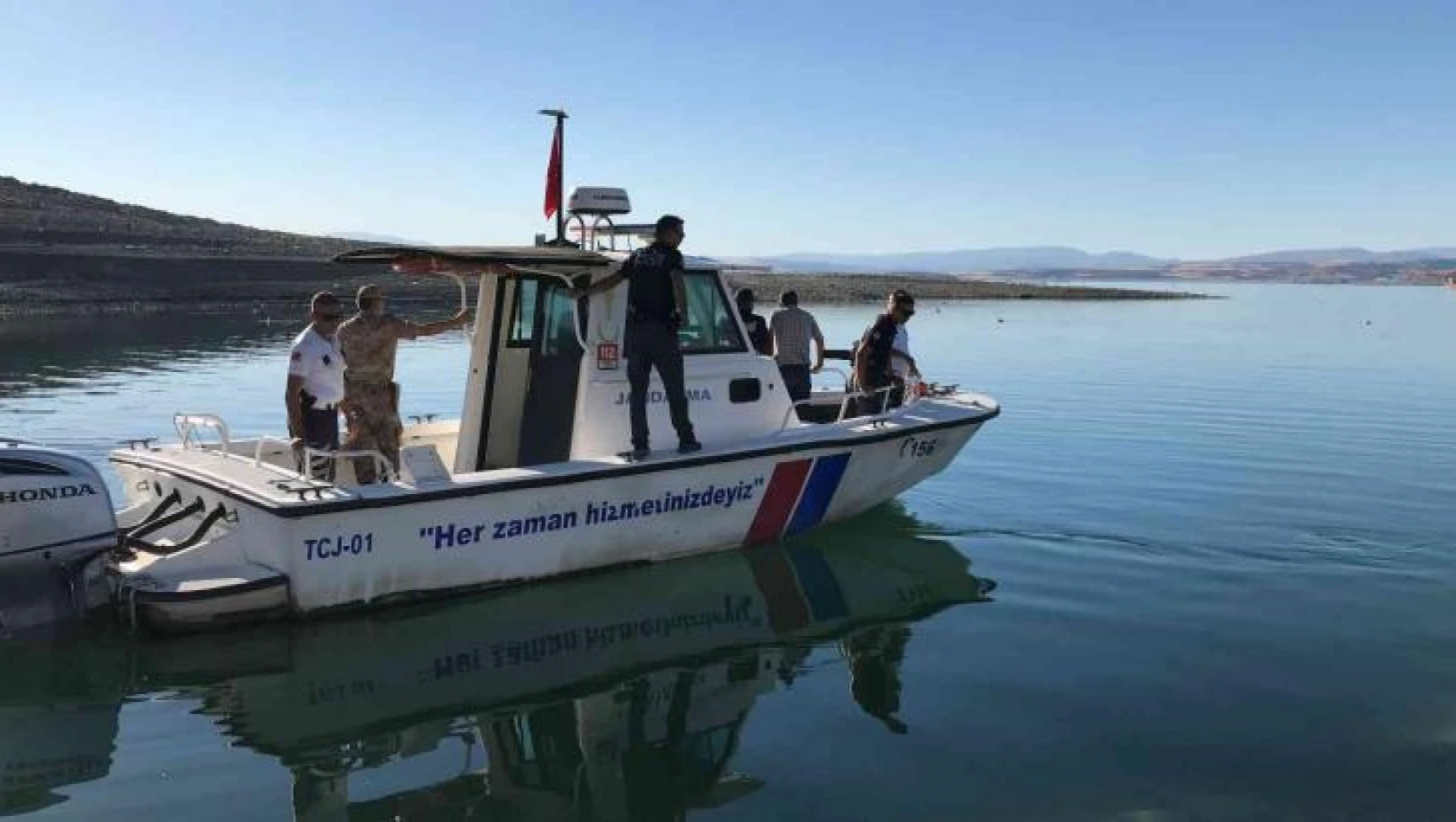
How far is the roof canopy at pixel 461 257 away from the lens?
286 inches

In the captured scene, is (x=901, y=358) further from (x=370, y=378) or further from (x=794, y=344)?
(x=370, y=378)

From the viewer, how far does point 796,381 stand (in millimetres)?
10406

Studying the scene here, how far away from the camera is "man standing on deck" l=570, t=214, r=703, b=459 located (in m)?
7.81

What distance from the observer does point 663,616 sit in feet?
24.6

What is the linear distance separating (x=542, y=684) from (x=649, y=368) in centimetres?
249

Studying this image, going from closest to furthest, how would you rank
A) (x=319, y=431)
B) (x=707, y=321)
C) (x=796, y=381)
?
(x=319, y=431) < (x=707, y=321) < (x=796, y=381)

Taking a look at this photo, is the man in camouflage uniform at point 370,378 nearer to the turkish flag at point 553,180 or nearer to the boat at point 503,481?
the boat at point 503,481

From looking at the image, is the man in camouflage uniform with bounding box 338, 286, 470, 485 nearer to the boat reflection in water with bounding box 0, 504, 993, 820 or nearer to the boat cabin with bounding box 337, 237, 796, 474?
the boat cabin with bounding box 337, 237, 796, 474

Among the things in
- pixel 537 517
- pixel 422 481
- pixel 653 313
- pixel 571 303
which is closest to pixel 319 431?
pixel 422 481

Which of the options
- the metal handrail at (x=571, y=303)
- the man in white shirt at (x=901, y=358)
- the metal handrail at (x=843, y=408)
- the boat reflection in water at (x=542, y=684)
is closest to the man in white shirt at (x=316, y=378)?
the metal handrail at (x=571, y=303)

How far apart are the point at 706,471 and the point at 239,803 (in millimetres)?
4082

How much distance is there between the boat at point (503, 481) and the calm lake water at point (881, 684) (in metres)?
0.30

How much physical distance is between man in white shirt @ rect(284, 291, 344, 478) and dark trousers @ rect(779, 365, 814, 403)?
4153mm

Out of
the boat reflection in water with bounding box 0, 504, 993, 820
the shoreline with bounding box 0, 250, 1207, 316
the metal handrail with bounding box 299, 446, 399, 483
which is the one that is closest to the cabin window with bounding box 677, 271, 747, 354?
the boat reflection in water with bounding box 0, 504, 993, 820
